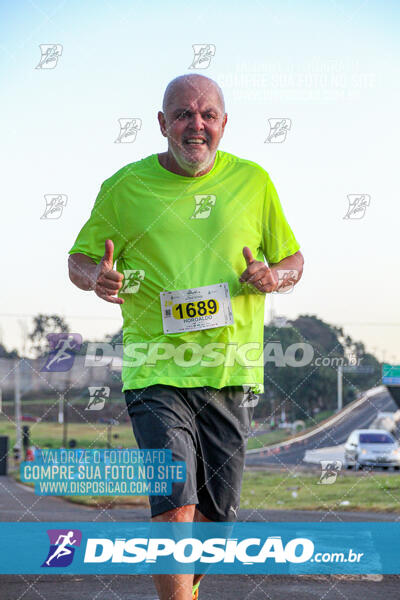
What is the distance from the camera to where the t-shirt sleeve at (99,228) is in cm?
413

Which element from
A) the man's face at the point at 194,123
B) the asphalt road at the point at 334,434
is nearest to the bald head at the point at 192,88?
the man's face at the point at 194,123

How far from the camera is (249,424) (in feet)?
13.0

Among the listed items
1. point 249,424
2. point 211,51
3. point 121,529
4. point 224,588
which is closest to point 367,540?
point 121,529

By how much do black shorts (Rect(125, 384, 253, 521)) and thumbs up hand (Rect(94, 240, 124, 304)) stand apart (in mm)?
385

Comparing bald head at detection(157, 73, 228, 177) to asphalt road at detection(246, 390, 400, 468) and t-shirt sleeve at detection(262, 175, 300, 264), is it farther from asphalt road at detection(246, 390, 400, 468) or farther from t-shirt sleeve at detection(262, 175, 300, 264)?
asphalt road at detection(246, 390, 400, 468)

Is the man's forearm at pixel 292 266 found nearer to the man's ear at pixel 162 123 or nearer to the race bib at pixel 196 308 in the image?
the race bib at pixel 196 308

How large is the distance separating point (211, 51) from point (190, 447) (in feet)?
13.5

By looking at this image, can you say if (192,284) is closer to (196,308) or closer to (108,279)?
(196,308)

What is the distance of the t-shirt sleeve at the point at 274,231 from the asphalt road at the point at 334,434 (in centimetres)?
5238

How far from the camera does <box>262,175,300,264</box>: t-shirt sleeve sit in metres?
4.20

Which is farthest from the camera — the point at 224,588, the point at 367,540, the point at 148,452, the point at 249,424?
the point at 367,540

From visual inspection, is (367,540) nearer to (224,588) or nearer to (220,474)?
(224,588)

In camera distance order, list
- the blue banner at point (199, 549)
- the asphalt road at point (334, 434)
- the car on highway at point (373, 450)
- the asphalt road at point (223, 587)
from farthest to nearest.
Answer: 1. the asphalt road at point (334, 434)
2. the car on highway at point (373, 450)
3. the asphalt road at point (223, 587)
4. the blue banner at point (199, 549)

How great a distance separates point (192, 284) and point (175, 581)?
115 centimetres
